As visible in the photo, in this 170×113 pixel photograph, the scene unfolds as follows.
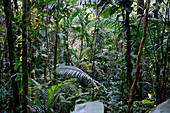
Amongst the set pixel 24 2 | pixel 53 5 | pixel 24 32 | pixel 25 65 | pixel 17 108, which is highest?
pixel 53 5

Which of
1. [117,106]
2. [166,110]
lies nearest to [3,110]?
[117,106]

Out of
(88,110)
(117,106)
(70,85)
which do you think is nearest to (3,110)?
(70,85)

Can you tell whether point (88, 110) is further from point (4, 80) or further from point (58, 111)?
point (4, 80)

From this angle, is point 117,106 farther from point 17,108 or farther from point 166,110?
point 166,110

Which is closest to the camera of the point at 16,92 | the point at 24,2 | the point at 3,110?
the point at 24,2

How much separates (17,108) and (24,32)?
1284 millimetres

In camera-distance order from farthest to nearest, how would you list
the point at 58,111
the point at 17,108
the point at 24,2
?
the point at 58,111 < the point at 17,108 < the point at 24,2

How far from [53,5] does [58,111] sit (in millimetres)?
2168

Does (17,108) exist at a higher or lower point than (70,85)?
lower

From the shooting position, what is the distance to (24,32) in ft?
6.12

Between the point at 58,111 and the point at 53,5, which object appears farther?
the point at 58,111

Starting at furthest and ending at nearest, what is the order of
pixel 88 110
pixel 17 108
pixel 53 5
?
pixel 53 5
pixel 17 108
pixel 88 110

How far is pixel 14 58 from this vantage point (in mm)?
2311

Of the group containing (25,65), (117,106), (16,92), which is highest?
(25,65)
